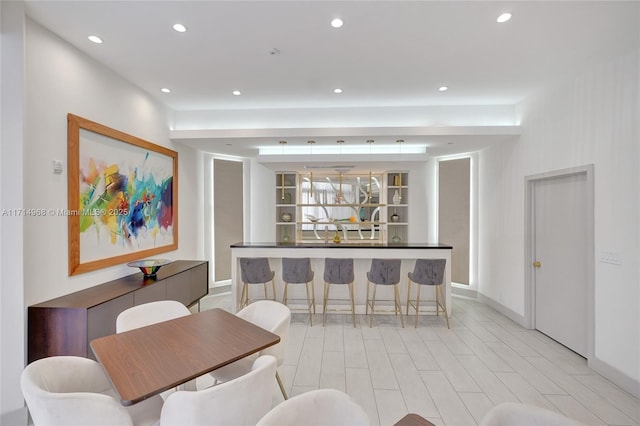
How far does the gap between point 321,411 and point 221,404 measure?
16.9 inches

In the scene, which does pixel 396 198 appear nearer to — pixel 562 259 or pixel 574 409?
pixel 562 259

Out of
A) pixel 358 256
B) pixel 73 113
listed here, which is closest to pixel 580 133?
pixel 358 256

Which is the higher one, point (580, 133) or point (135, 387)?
point (580, 133)

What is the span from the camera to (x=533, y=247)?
3.83 metres

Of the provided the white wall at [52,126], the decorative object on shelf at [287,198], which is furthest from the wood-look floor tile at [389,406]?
the decorative object on shelf at [287,198]

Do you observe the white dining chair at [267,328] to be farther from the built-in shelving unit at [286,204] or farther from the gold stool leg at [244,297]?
the built-in shelving unit at [286,204]

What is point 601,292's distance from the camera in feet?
9.20

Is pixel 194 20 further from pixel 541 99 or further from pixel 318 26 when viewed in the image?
pixel 541 99

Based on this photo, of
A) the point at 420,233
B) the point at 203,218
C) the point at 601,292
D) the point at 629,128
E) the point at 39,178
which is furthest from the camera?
the point at 420,233

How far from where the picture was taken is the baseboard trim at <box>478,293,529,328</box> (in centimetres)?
394

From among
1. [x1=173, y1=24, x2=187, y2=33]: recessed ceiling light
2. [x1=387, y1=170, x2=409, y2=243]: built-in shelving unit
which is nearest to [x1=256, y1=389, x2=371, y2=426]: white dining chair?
[x1=173, y1=24, x2=187, y2=33]: recessed ceiling light

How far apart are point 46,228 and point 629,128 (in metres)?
5.19

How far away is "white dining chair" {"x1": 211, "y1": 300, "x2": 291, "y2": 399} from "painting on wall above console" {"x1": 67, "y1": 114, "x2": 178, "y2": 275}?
1.79 m

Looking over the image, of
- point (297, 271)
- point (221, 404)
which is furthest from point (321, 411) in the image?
point (297, 271)
